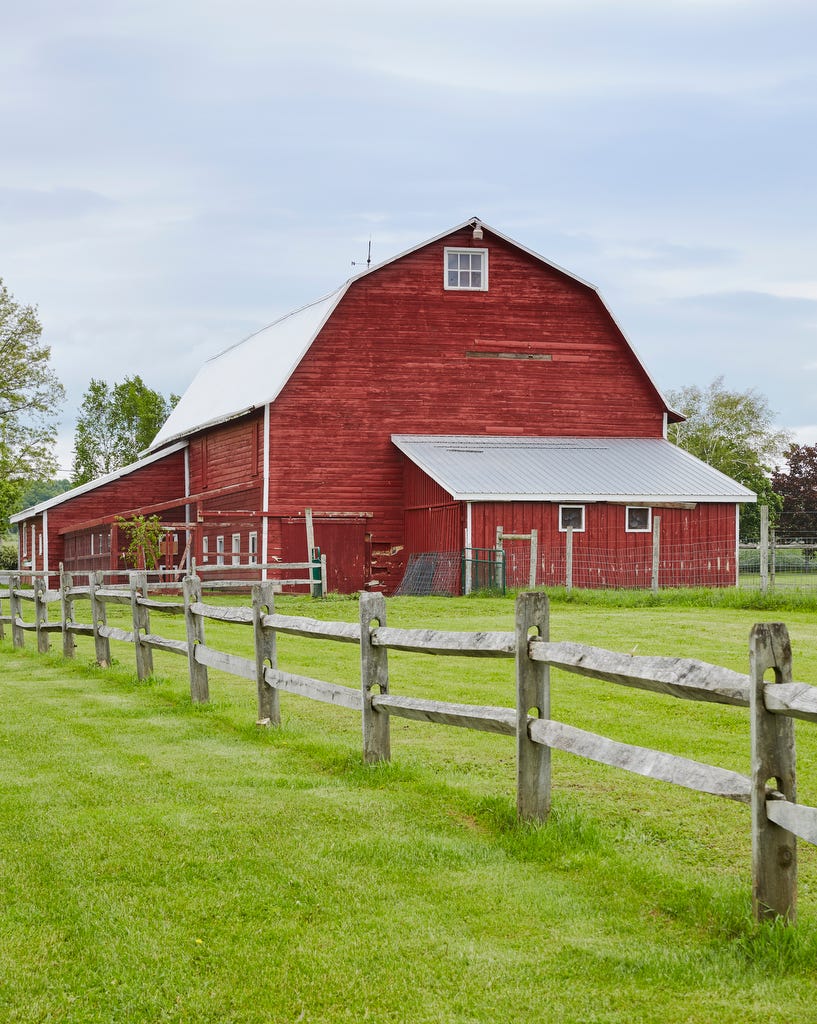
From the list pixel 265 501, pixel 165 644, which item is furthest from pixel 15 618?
pixel 265 501

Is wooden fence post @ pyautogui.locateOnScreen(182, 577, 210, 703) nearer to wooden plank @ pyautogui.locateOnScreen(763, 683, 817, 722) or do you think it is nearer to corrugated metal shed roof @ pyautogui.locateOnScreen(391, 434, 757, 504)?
wooden plank @ pyautogui.locateOnScreen(763, 683, 817, 722)

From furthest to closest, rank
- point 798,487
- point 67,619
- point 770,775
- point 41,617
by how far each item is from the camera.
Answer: point 798,487 < point 41,617 < point 67,619 < point 770,775

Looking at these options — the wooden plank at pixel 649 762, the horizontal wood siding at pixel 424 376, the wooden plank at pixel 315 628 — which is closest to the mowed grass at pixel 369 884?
the wooden plank at pixel 649 762

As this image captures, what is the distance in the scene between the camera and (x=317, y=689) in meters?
9.44

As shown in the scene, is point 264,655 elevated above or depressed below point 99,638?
above

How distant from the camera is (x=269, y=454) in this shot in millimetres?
34250

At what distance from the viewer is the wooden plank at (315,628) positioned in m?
8.96

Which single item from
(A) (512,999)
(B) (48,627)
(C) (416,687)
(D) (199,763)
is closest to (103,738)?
(D) (199,763)

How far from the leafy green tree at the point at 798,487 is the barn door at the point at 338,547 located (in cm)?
4229

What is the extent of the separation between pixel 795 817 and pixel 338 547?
29647 millimetres

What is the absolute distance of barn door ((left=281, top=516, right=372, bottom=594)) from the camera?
1344 inches

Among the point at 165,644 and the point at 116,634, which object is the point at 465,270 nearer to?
the point at 116,634

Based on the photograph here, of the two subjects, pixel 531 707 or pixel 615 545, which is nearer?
pixel 531 707

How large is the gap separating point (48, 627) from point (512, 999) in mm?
15079
